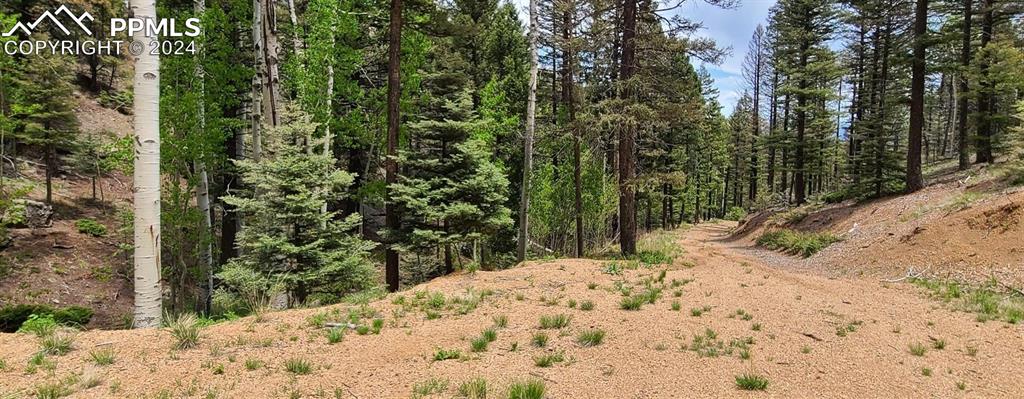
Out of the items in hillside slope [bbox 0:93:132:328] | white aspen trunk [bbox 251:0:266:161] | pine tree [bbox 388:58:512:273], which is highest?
white aspen trunk [bbox 251:0:266:161]

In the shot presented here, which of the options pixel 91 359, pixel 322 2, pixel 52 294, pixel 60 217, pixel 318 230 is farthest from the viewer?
pixel 60 217

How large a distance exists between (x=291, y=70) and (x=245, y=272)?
594cm

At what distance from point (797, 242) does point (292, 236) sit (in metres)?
15.4

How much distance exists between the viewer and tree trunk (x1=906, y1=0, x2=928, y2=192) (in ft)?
46.9

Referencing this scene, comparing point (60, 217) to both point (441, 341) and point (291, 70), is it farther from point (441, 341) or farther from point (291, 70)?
point (441, 341)

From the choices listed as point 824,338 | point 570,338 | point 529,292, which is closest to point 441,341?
point 570,338

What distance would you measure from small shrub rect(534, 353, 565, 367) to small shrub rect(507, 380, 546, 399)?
0.60m

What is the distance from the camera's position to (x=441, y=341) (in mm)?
4922

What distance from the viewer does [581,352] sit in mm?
4625

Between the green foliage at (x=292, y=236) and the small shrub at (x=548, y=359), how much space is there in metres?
4.75

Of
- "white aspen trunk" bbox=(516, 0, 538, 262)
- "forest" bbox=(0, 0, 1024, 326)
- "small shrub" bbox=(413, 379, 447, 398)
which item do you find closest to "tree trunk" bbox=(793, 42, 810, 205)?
"forest" bbox=(0, 0, 1024, 326)

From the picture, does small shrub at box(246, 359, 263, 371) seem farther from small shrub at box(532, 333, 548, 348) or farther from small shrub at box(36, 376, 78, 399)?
small shrub at box(532, 333, 548, 348)

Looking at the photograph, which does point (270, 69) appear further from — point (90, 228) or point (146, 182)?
point (90, 228)

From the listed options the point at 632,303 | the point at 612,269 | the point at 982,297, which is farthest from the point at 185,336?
the point at 982,297
